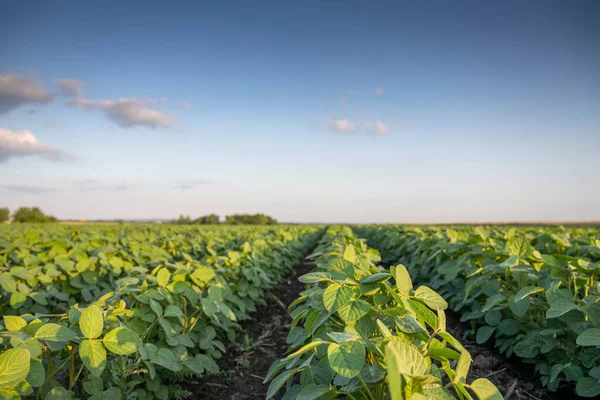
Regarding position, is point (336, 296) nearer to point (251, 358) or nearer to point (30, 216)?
point (251, 358)

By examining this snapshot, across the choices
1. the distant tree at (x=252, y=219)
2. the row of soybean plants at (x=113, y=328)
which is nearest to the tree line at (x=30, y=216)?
the distant tree at (x=252, y=219)

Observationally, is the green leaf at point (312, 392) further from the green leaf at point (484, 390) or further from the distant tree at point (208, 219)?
the distant tree at point (208, 219)

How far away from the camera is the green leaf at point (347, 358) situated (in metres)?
1.20

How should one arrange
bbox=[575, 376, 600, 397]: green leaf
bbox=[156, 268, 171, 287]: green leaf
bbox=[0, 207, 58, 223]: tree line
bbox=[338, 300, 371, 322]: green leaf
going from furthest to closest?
bbox=[0, 207, 58, 223]: tree line, bbox=[156, 268, 171, 287]: green leaf, bbox=[575, 376, 600, 397]: green leaf, bbox=[338, 300, 371, 322]: green leaf

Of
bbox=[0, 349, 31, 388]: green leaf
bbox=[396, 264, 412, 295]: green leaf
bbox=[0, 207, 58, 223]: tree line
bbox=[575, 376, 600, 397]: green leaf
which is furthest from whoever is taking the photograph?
bbox=[0, 207, 58, 223]: tree line

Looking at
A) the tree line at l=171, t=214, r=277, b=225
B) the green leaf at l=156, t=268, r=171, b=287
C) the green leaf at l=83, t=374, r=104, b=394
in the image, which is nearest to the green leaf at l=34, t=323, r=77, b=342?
the green leaf at l=83, t=374, r=104, b=394

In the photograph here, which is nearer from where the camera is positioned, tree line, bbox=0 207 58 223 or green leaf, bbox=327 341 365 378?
green leaf, bbox=327 341 365 378

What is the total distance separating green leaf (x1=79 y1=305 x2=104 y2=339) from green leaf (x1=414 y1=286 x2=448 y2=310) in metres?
1.48

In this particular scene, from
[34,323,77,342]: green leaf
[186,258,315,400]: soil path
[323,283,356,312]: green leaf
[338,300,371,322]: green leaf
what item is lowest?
[186,258,315,400]: soil path

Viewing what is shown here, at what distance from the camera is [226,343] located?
436cm

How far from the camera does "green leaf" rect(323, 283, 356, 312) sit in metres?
1.64

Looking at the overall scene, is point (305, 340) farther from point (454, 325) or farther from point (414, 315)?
point (454, 325)

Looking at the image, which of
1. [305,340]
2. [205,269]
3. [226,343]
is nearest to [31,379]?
[305,340]

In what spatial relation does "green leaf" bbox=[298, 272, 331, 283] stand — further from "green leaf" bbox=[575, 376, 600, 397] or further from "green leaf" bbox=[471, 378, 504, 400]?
"green leaf" bbox=[575, 376, 600, 397]
